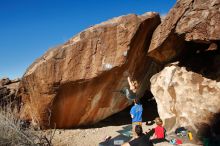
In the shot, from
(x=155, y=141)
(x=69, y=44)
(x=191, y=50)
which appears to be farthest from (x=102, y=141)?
(x=191, y=50)

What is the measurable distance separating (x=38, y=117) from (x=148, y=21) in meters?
4.16

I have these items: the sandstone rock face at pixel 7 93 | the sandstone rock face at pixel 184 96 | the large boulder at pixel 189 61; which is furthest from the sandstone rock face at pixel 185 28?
the sandstone rock face at pixel 7 93

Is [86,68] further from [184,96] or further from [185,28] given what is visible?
[185,28]

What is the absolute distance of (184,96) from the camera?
27.3 ft

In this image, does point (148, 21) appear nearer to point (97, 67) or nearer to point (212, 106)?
point (97, 67)

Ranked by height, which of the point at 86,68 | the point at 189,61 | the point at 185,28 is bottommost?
the point at 189,61

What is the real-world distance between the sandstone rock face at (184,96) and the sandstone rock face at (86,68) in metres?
1.15

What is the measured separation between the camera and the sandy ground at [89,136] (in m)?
8.46

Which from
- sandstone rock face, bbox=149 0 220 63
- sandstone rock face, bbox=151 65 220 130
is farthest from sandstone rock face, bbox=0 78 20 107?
sandstone rock face, bbox=149 0 220 63

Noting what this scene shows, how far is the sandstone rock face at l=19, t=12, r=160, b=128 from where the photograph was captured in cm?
905

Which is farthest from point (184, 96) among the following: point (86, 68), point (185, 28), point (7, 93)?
point (7, 93)

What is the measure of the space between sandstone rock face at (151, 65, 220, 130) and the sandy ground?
101 cm

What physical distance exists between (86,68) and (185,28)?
2896mm

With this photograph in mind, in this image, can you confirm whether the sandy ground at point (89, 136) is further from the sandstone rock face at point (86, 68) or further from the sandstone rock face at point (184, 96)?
the sandstone rock face at point (184, 96)
